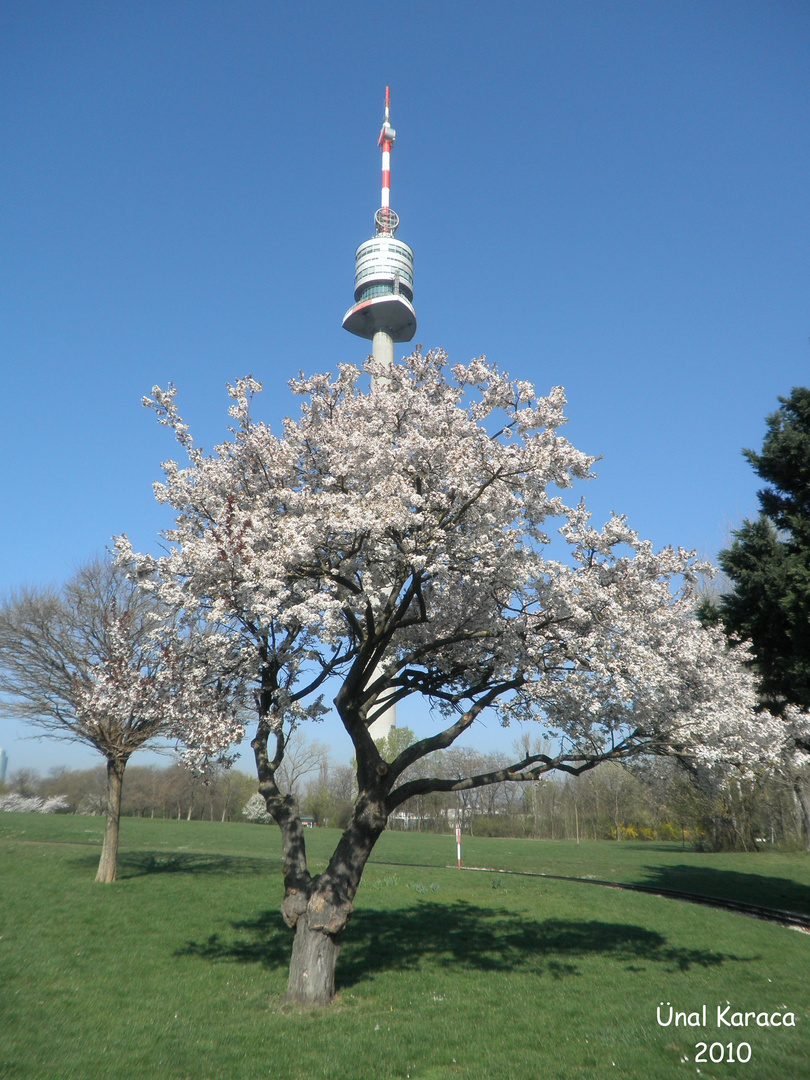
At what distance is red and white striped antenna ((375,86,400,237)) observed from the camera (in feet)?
305

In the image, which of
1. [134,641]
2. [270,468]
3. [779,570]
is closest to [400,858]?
[134,641]

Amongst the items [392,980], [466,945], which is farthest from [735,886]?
[392,980]

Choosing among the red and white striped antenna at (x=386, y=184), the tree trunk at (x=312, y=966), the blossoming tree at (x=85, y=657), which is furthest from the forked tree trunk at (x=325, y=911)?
the red and white striped antenna at (x=386, y=184)

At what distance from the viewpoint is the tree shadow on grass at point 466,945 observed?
43.0 ft

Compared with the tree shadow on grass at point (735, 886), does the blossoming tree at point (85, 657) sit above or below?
above

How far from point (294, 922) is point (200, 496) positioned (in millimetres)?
7396

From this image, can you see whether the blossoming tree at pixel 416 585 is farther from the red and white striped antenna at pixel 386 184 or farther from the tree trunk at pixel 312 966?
the red and white striped antenna at pixel 386 184

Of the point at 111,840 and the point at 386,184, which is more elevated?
the point at 386,184

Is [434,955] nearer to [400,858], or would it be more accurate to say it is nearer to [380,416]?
[380,416]

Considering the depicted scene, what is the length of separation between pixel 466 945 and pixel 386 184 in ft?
334

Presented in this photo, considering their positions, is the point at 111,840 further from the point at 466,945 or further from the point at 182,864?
the point at 466,945

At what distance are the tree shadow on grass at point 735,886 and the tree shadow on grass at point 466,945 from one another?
7986 millimetres

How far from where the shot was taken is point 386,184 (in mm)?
96188

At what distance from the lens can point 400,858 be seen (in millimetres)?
31719
